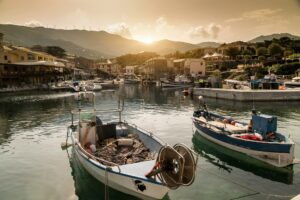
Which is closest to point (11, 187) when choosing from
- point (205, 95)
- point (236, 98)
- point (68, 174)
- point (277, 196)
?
point (68, 174)

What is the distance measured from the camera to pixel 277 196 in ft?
39.3

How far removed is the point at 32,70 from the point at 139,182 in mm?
87350

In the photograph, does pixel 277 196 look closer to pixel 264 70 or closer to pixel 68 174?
pixel 68 174

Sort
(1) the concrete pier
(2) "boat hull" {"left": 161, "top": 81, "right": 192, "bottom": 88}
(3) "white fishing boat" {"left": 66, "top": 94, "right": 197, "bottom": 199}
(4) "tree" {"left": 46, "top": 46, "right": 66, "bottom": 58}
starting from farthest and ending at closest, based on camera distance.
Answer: (4) "tree" {"left": 46, "top": 46, "right": 66, "bottom": 58} → (2) "boat hull" {"left": 161, "top": 81, "right": 192, "bottom": 88} → (1) the concrete pier → (3) "white fishing boat" {"left": 66, "top": 94, "right": 197, "bottom": 199}

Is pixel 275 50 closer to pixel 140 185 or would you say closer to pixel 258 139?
pixel 258 139

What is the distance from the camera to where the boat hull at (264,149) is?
49.1 feet

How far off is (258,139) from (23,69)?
3380 inches

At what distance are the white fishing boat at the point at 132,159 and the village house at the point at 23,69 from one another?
7068 centimetres

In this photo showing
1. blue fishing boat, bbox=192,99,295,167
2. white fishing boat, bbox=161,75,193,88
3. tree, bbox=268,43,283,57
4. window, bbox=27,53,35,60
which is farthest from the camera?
window, bbox=27,53,35,60

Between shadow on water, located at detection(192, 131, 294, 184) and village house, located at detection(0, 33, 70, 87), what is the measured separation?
236 feet

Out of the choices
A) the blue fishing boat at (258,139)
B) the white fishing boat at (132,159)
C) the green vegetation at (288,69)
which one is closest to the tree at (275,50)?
the green vegetation at (288,69)

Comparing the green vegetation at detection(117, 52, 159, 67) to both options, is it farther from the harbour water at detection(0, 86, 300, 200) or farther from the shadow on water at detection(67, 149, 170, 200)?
the shadow on water at detection(67, 149, 170, 200)

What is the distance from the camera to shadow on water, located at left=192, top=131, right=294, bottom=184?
47.7ft

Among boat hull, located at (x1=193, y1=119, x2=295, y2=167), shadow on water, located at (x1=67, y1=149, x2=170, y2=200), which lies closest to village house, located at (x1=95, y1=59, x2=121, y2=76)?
boat hull, located at (x1=193, y1=119, x2=295, y2=167)
